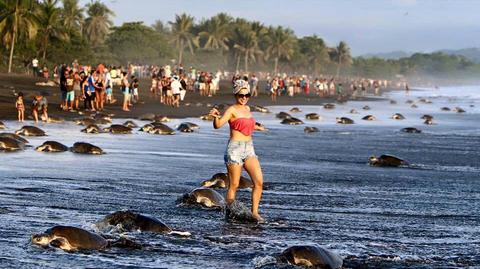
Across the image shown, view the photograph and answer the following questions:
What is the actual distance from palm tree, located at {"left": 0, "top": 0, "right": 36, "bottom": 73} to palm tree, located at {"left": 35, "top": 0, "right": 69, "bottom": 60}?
15.4ft

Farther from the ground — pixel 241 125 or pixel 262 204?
pixel 241 125

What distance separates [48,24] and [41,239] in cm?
5969

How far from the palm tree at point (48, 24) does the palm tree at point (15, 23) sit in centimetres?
469

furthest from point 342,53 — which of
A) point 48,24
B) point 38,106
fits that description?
point 38,106

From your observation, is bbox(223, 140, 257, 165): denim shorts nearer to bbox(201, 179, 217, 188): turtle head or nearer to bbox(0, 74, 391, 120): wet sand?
bbox(201, 179, 217, 188): turtle head

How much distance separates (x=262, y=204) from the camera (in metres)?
11.0

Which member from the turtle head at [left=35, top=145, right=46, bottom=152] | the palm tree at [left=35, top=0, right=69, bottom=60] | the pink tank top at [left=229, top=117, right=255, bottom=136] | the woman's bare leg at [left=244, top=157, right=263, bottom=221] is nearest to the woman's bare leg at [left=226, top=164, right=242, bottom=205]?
the woman's bare leg at [left=244, top=157, right=263, bottom=221]

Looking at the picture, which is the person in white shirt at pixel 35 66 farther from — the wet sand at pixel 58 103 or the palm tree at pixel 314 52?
the palm tree at pixel 314 52

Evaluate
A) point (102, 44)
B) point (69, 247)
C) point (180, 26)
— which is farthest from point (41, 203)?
point (180, 26)

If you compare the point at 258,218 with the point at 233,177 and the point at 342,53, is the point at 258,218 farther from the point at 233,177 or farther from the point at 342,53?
the point at 342,53

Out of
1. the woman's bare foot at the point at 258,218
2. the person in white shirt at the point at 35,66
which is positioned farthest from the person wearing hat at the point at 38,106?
the person in white shirt at the point at 35,66

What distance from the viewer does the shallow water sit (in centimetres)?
770

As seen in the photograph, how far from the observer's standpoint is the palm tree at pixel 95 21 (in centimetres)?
10219

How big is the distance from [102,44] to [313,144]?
302ft
